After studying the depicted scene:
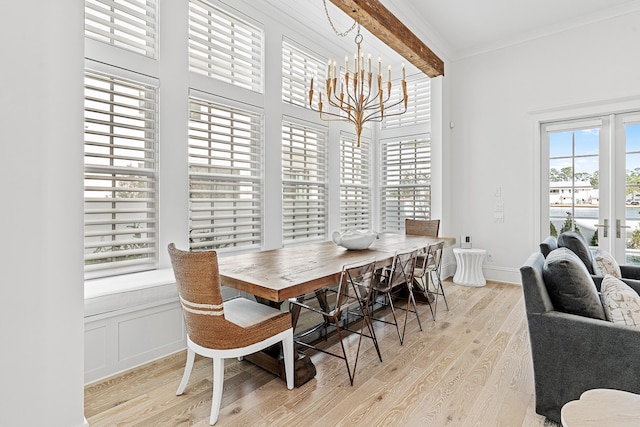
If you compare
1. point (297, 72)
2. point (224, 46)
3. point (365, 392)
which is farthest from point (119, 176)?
point (297, 72)

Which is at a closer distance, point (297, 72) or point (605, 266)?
point (605, 266)

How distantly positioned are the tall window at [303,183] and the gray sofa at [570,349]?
9.47 feet

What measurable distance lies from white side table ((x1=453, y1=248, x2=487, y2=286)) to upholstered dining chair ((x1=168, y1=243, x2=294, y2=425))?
3595 millimetres

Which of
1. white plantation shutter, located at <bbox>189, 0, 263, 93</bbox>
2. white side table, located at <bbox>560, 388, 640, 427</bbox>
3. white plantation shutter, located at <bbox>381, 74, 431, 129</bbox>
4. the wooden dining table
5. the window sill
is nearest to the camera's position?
white side table, located at <bbox>560, 388, 640, 427</bbox>

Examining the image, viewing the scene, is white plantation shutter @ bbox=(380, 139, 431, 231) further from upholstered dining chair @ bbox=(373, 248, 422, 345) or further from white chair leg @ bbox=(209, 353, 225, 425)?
white chair leg @ bbox=(209, 353, 225, 425)

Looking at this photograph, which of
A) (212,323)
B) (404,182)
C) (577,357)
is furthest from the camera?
(404,182)

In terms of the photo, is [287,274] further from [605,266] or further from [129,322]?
[605,266]

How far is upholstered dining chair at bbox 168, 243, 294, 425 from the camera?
182 centimetres

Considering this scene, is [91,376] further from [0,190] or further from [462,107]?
[462,107]

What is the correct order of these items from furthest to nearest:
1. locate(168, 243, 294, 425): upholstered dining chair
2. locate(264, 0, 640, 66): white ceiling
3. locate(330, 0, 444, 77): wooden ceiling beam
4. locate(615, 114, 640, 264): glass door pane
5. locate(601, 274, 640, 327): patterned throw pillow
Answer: locate(615, 114, 640, 264): glass door pane → locate(264, 0, 640, 66): white ceiling → locate(330, 0, 444, 77): wooden ceiling beam → locate(168, 243, 294, 425): upholstered dining chair → locate(601, 274, 640, 327): patterned throw pillow

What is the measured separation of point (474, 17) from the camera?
4.34 meters

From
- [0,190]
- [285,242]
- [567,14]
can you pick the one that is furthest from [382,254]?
[567,14]

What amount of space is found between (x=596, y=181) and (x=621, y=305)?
3.37 meters

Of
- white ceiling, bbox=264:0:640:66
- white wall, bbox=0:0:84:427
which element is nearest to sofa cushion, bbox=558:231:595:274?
white ceiling, bbox=264:0:640:66
